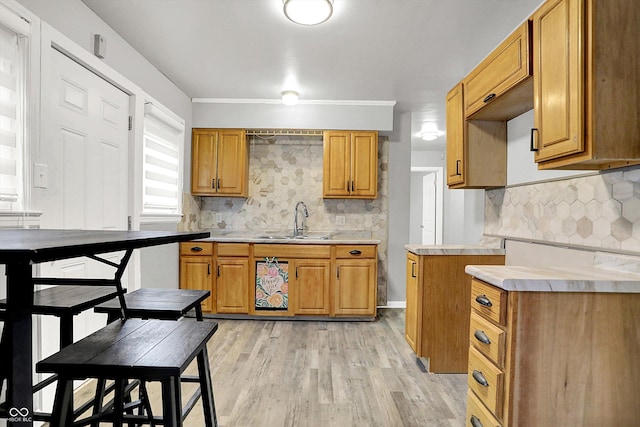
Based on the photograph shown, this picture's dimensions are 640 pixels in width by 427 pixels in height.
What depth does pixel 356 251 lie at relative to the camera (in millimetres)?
3941

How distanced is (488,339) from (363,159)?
286cm

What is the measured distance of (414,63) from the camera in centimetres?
317

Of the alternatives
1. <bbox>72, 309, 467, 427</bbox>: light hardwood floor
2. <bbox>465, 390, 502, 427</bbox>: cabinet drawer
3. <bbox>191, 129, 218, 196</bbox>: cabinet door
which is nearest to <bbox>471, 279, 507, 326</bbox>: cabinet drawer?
<bbox>465, 390, 502, 427</bbox>: cabinet drawer

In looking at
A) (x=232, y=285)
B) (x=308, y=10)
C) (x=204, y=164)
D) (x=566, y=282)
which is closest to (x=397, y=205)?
(x=232, y=285)

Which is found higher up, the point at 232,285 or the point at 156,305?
the point at 156,305

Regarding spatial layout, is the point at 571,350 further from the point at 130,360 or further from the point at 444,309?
the point at 130,360

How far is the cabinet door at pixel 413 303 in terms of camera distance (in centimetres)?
274

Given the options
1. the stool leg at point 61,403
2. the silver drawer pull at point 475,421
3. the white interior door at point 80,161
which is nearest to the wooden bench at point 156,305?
the stool leg at point 61,403

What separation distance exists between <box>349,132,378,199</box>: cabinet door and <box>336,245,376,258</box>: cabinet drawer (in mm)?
649

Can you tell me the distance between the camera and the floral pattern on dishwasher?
3.93m

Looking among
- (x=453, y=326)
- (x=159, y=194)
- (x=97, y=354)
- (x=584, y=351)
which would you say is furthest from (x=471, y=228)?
(x=97, y=354)

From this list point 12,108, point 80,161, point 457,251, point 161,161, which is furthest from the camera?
point 161,161

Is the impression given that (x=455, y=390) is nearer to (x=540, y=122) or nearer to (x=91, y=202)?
(x=540, y=122)

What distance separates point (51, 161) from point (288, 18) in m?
1.65
